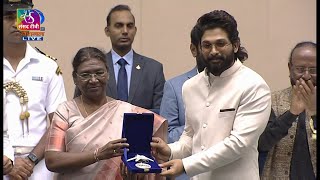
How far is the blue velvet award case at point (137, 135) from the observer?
399cm

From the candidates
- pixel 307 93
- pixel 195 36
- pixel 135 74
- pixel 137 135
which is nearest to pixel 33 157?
pixel 137 135

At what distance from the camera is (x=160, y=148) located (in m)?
4.12

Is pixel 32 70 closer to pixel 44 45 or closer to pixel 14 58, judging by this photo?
pixel 14 58

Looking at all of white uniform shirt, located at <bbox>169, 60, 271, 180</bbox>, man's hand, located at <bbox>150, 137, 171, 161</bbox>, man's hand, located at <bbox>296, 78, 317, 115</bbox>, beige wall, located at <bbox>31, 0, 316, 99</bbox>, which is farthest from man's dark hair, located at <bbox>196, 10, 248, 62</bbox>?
beige wall, located at <bbox>31, 0, 316, 99</bbox>

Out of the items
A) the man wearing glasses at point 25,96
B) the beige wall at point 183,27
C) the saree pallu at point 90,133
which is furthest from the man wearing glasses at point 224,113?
the beige wall at point 183,27

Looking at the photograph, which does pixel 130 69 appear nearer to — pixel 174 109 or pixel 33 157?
pixel 174 109

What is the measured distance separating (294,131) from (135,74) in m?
1.19

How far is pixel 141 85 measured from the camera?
508 cm

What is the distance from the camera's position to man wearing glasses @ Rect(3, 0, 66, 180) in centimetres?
462

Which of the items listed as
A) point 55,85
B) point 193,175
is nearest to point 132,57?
point 55,85

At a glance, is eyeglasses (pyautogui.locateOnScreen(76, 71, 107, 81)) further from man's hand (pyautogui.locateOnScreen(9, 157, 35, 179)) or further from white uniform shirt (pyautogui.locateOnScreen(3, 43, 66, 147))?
man's hand (pyautogui.locateOnScreen(9, 157, 35, 179))

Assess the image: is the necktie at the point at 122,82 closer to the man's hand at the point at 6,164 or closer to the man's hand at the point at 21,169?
the man's hand at the point at 21,169

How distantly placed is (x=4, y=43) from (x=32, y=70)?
219 millimetres

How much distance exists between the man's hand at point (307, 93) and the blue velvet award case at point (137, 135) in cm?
80
